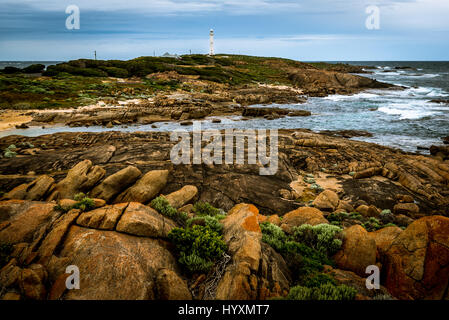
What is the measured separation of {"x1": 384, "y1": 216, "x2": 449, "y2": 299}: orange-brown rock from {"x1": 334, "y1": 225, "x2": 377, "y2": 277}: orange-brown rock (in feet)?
1.62

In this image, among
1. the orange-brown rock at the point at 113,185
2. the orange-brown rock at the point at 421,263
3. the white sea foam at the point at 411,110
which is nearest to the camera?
the orange-brown rock at the point at 421,263

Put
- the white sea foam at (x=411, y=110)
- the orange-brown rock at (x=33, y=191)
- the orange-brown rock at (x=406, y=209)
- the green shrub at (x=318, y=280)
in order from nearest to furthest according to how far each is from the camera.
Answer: the green shrub at (x=318, y=280) < the orange-brown rock at (x=33, y=191) < the orange-brown rock at (x=406, y=209) < the white sea foam at (x=411, y=110)

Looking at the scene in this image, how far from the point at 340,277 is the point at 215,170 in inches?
379

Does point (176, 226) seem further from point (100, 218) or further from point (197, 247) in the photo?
point (100, 218)

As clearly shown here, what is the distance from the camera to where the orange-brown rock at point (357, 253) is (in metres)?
6.91

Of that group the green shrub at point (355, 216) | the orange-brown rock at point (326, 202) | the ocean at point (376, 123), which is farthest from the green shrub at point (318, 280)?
the ocean at point (376, 123)

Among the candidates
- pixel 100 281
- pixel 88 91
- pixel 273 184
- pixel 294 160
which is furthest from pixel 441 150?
pixel 88 91

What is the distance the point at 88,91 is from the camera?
4212cm

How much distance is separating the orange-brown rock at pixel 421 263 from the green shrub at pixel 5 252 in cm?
919

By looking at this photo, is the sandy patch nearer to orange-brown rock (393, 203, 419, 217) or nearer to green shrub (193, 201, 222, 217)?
green shrub (193, 201, 222, 217)

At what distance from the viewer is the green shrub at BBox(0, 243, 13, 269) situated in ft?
17.6

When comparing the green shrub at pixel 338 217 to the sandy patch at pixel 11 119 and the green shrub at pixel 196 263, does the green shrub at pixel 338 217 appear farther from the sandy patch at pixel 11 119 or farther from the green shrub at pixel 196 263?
the sandy patch at pixel 11 119

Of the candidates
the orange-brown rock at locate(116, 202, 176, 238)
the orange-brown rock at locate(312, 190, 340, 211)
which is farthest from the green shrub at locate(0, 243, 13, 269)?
the orange-brown rock at locate(312, 190, 340, 211)

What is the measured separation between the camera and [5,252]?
18.5 feet
